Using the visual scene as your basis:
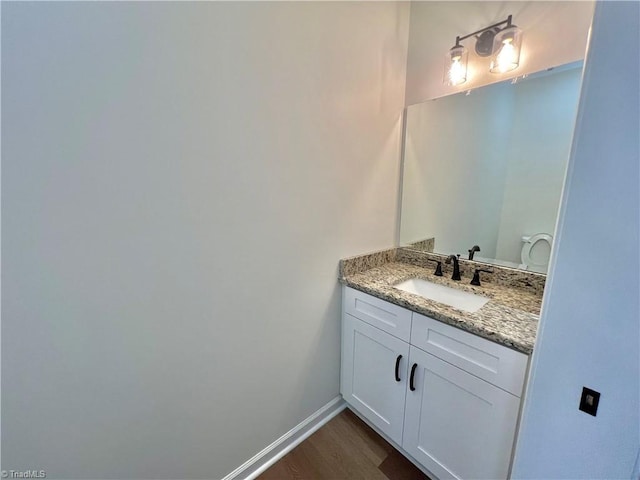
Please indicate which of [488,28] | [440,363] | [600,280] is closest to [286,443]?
[440,363]

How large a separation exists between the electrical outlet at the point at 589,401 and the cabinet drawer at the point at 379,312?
2.08ft

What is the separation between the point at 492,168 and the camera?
151cm

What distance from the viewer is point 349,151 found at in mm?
1429

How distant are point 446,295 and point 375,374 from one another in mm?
601

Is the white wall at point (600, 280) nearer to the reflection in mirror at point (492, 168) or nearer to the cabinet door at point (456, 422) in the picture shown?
the cabinet door at point (456, 422)

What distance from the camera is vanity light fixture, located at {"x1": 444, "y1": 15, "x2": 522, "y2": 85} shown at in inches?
49.9

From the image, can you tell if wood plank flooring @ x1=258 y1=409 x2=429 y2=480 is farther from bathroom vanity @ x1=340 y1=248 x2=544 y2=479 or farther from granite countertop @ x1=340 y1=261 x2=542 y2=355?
granite countertop @ x1=340 y1=261 x2=542 y2=355

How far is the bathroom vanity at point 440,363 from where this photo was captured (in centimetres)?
98

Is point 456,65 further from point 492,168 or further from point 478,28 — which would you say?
point 492,168

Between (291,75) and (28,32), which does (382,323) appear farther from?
(28,32)

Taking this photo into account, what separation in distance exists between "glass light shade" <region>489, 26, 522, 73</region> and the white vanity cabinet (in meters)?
1.34

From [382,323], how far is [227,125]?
118cm

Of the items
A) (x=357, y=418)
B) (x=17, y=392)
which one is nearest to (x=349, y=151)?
(x=17, y=392)

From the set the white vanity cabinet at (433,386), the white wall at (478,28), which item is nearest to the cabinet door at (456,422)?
the white vanity cabinet at (433,386)
